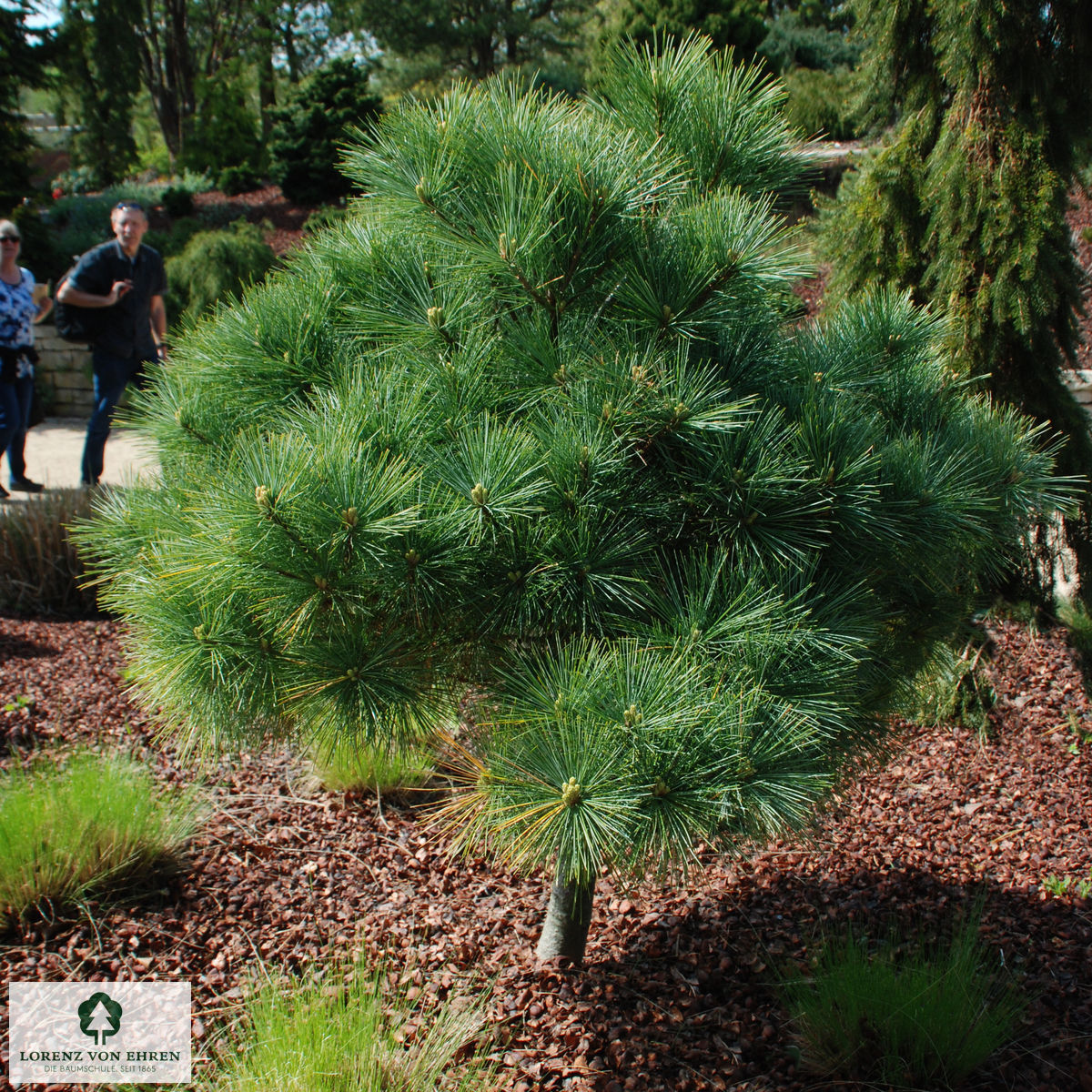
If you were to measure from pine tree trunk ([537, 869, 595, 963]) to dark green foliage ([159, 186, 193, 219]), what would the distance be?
17.5m

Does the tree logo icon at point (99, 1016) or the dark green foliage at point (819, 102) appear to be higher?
the dark green foliage at point (819, 102)

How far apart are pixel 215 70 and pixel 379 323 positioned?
3246 cm

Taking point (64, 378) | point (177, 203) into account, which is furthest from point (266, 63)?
point (64, 378)

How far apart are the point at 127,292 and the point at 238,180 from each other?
14.3m

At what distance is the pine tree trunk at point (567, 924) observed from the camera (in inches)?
89.1

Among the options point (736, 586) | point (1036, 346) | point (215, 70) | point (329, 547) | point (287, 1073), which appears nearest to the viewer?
point (329, 547)

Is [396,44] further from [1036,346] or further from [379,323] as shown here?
[379,323]

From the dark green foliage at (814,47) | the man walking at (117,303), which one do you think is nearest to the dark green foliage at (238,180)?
the dark green foliage at (814,47)

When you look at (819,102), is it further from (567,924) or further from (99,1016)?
(99,1016)

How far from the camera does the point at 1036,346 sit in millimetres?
3789

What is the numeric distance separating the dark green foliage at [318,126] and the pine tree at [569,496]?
1559 cm

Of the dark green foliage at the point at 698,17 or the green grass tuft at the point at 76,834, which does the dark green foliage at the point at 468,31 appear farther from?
the green grass tuft at the point at 76,834

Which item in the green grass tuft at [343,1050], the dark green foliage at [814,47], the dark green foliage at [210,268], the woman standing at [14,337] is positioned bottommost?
the green grass tuft at [343,1050]

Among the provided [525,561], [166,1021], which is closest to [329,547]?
[525,561]
